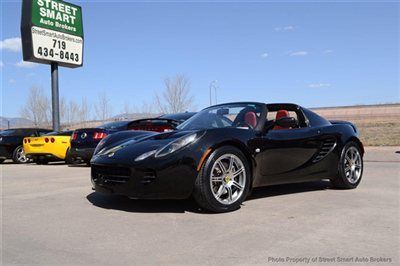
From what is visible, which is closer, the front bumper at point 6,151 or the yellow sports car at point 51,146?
the yellow sports car at point 51,146

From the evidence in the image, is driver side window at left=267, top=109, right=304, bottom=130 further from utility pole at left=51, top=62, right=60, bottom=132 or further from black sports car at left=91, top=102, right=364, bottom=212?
utility pole at left=51, top=62, right=60, bottom=132

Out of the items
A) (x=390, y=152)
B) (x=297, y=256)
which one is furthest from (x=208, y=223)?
(x=390, y=152)

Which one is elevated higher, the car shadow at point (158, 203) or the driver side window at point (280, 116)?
the driver side window at point (280, 116)

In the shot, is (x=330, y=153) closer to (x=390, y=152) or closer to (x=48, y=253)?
(x=48, y=253)

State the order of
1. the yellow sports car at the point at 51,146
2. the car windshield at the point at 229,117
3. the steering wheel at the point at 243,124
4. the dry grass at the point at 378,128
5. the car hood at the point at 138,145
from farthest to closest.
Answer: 1. the dry grass at the point at 378,128
2. the yellow sports car at the point at 51,146
3. the car windshield at the point at 229,117
4. the steering wheel at the point at 243,124
5. the car hood at the point at 138,145

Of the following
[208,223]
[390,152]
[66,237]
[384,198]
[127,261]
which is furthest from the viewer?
[390,152]

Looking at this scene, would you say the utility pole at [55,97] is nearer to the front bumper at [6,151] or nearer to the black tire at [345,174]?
the front bumper at [6,151]

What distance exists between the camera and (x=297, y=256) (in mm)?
3486

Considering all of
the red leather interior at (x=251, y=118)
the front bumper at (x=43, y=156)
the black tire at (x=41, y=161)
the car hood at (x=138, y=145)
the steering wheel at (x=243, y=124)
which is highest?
the red leather interior at (x=251, y=118)

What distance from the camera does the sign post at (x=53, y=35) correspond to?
19.9 m

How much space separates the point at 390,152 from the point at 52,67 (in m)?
15.2

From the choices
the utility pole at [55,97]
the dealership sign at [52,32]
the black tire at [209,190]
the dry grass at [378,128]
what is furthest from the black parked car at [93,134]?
the dealership sign at [52,32]

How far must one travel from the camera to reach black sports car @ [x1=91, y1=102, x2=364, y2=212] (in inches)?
193

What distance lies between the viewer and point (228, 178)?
523 cm
